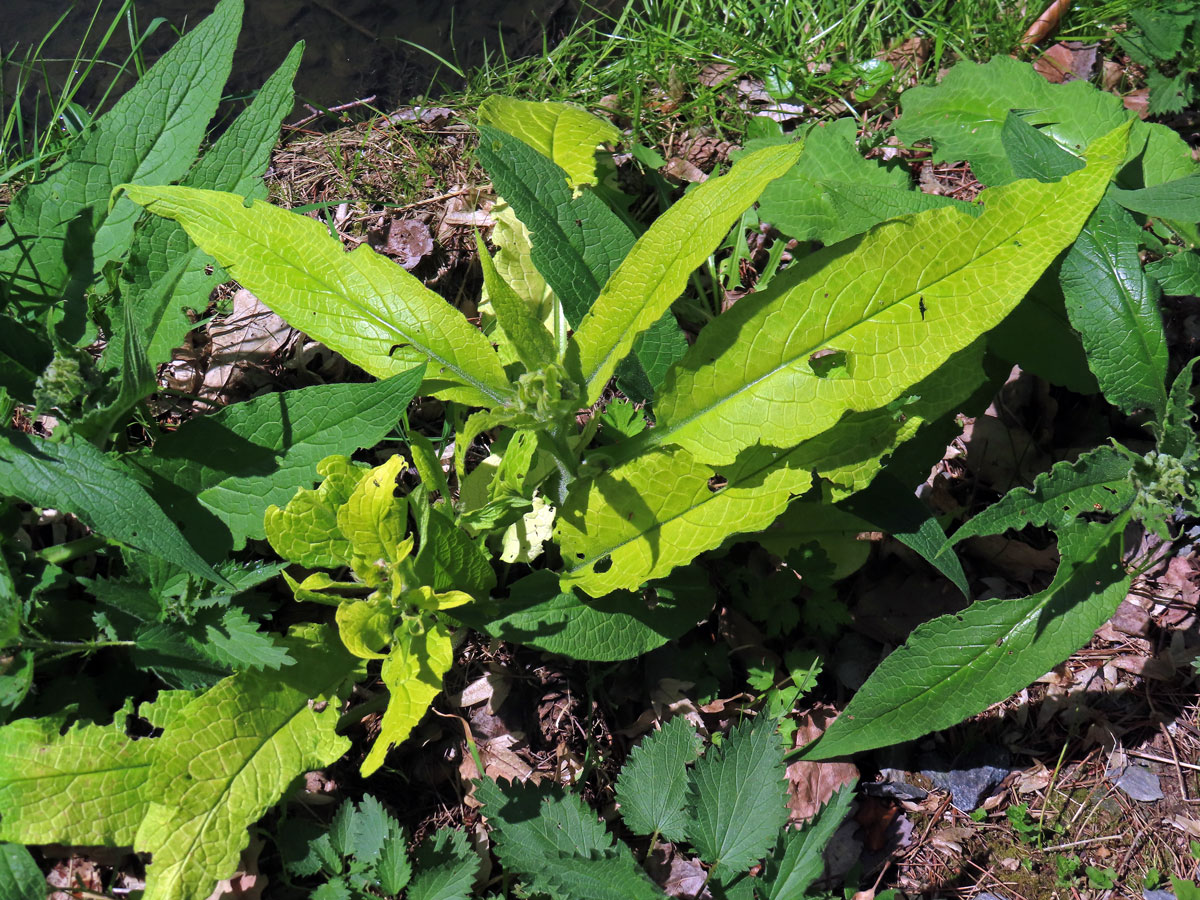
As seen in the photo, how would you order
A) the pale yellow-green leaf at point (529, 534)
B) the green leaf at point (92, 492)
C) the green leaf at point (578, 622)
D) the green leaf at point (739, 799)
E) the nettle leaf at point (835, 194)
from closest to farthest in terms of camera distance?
the green leaf at point (92, 492)
the green leaf at point (739, 799)
the green leaf at point (578, 622)
the nettle leaf at point (835, 194)
the pale yellow-green leaf at point (529, 534)

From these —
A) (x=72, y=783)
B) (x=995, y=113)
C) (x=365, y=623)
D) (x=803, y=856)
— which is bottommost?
(x=803, y=856)

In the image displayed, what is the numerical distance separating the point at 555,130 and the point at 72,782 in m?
2.09

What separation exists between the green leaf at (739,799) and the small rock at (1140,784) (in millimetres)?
1130

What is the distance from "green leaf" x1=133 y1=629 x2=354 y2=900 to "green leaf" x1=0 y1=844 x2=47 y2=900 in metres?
0.35

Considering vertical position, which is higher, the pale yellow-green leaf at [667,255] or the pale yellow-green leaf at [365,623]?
the pale yellow-green leaf at [667,255]

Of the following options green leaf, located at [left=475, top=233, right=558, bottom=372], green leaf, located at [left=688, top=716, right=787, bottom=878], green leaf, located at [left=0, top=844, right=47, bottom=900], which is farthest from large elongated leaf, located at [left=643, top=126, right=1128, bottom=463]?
green leaf, located at [left=0, top=844, right=47, bottom=900]

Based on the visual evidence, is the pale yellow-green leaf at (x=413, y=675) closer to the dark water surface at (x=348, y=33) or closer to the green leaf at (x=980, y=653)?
the green leaf at (x=980, y=653)

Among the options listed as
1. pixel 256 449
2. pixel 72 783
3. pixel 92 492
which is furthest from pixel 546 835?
pixel 92 492

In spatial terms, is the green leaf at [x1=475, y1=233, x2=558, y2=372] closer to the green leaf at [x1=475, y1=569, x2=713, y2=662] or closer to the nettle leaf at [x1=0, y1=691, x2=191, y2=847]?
the green leaf at [x1=475, y1=569, x2=713, y2=662]

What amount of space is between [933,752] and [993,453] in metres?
0.96

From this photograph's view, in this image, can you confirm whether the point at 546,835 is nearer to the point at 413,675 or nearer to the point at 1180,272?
the point at 413,675

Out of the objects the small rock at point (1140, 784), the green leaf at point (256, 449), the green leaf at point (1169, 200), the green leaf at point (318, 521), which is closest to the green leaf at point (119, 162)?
the green leaf at point (256, 449)

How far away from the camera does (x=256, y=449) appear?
218 cm

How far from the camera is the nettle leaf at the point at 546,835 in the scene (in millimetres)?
2033
